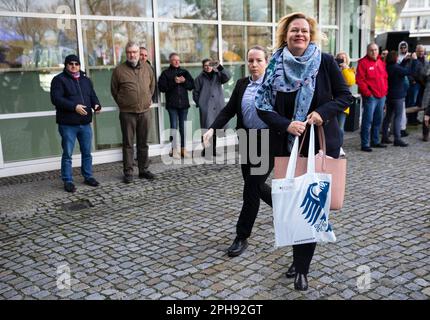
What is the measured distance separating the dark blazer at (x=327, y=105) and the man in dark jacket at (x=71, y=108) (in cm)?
387

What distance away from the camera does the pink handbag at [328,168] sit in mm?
3158

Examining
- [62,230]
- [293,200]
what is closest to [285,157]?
[293,200]

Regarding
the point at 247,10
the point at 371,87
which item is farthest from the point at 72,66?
the point at 371,87

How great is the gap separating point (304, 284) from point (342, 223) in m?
1.72

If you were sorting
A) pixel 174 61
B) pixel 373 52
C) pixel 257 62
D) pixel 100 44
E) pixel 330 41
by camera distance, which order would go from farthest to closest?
pixel 330 41, pixel 373 52, pixel 174 61, pixel 100 44, pixel 257 62

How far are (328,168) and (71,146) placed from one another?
14.6ft

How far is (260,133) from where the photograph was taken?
12.8 feet

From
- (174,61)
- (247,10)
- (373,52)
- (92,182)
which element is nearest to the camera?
(92,182)

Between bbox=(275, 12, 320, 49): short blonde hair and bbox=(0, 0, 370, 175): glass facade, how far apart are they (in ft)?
16.9

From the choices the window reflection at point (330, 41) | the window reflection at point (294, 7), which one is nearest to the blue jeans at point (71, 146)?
the window reflection at point (294, 7)

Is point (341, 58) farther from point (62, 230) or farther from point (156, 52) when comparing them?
point (62, 230)

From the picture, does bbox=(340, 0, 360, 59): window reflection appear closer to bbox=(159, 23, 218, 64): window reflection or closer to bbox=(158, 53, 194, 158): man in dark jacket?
bbox=(159, 23, 218, 64): window reflection

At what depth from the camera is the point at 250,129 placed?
13.0 feet

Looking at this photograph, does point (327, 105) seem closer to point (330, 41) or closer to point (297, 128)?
point (297, 128)
